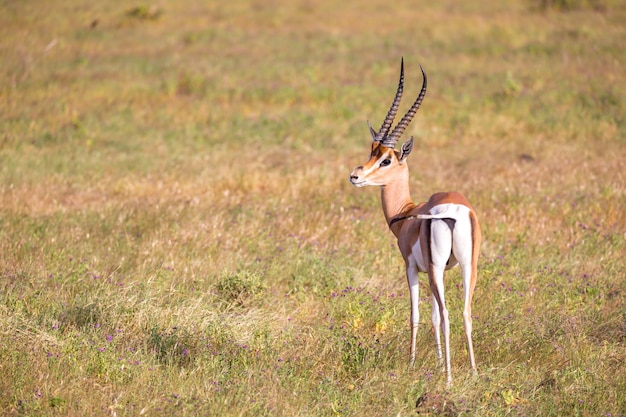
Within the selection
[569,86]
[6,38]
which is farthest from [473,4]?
[6,38]

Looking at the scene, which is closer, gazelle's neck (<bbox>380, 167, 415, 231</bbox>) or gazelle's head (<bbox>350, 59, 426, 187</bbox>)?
gazelle's head (<bbox>350, 59, 426, 187</bbox>)

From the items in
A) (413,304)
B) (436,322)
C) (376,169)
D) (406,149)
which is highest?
(406,149)

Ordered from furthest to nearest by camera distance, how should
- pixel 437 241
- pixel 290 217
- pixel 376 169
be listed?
1. pixel 290 217
2. pixel 376 169
3. pixel 437 241

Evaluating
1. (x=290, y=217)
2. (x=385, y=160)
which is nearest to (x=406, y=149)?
(x=385, y=160)

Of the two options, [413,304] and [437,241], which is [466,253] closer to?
[437,241]

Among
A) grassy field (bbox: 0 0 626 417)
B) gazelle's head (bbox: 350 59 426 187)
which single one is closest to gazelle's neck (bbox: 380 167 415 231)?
gazelle's head (bbox: 350 59 426 187)

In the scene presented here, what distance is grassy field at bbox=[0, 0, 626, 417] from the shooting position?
17.6ft

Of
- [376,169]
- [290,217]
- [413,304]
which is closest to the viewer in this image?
[413,304]

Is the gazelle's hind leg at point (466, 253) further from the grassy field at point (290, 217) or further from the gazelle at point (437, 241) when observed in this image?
the grassy field at point (290, 217)

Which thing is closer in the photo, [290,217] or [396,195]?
[396,195]

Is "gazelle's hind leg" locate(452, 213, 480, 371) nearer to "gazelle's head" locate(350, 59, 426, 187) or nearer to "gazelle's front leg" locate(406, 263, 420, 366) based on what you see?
"gazelle's front leg" locate(406, 263, 420, 366)

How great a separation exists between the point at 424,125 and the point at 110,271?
995 centimetres

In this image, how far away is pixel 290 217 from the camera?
10.1 meters

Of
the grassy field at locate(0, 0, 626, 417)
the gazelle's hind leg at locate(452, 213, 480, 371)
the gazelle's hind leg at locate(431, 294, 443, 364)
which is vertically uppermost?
the gazelle's hind leg at locate(452, 213, 480, 371)
